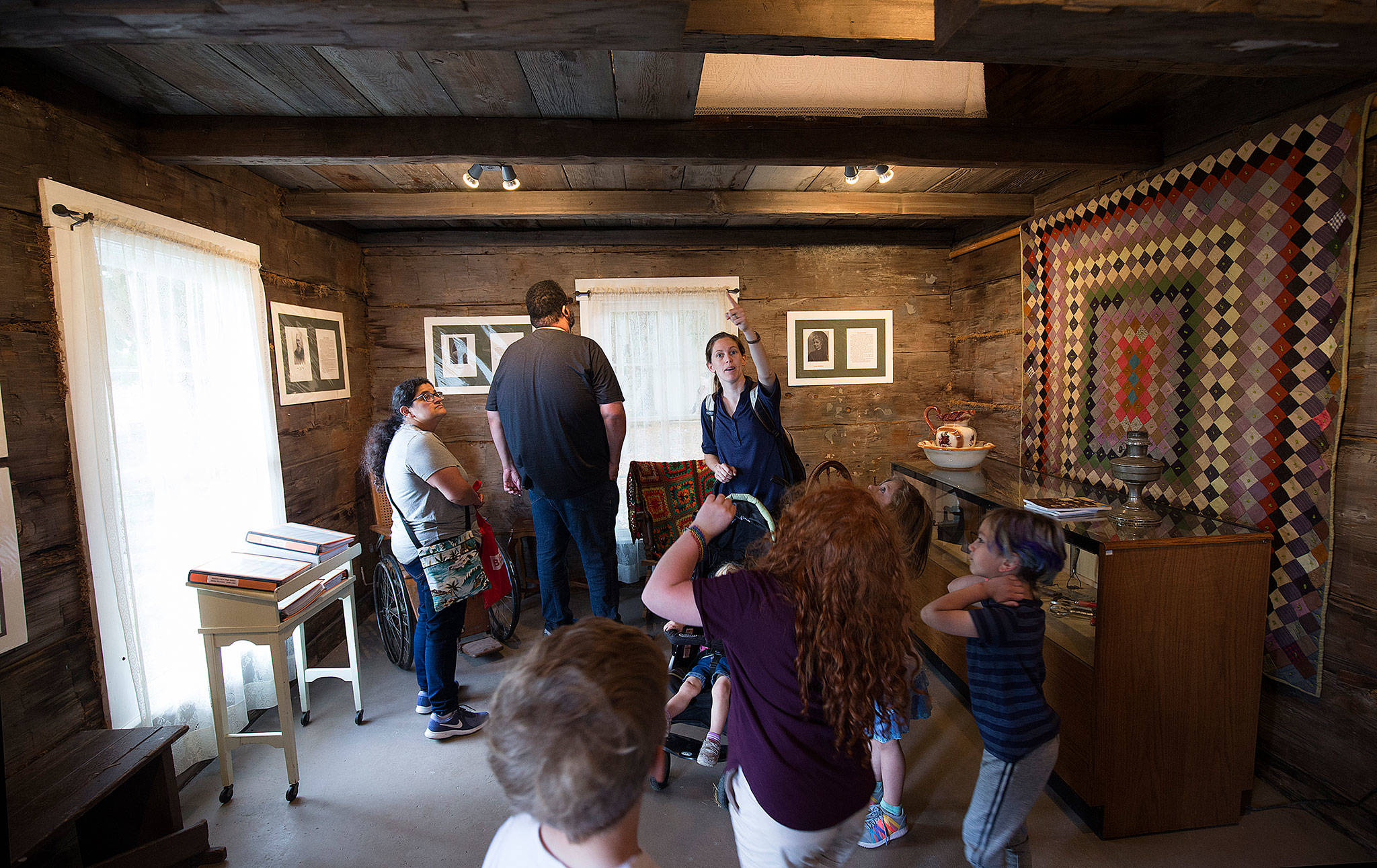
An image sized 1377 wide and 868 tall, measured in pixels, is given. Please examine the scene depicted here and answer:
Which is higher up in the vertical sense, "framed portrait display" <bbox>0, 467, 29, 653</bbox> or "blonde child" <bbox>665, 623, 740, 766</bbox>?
"framed portrait display" <bbox>0, 467, 29, 653</bbox>

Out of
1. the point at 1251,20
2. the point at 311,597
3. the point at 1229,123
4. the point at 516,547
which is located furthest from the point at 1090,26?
the point at 516,547

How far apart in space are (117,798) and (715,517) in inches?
74.1

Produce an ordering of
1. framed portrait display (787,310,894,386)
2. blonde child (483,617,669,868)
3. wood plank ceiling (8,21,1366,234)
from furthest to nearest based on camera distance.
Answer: framed portrait display (787,310,894,386) < wood plank ceiling (8,21,1366,234) < blonde child (483,617,669,868)

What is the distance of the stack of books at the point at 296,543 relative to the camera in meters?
2.26

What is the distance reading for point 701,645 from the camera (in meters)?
2.40

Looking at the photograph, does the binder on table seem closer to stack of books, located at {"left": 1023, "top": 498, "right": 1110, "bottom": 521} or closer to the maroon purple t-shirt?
the maroon purple t-shirt

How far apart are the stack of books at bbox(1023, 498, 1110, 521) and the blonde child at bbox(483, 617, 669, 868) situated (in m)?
1.63

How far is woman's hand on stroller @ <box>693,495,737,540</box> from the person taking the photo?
4.11 ft

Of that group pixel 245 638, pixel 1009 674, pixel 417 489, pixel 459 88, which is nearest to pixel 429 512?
pixel 417 489

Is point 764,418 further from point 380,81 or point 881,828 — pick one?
point 380,81

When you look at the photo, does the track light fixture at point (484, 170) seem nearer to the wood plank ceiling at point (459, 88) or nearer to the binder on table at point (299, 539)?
the wood plank ceiling at point (459, 88)

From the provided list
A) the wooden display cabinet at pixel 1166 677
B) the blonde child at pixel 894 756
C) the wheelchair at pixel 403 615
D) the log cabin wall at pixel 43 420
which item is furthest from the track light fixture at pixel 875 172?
the log cabin wall at pixel 43 420

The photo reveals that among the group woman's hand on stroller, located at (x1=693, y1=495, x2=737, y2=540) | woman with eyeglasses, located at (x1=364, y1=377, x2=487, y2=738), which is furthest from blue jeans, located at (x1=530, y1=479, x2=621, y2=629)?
woman's hand on stroller, located at (x1=693, y1=495, x2=737, y2=540)

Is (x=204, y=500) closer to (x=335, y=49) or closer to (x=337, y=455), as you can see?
(x=337, y=455)
